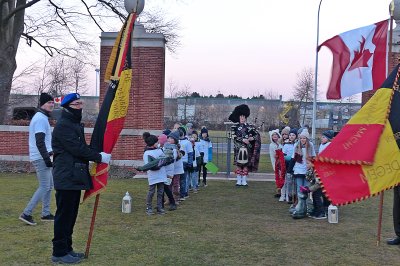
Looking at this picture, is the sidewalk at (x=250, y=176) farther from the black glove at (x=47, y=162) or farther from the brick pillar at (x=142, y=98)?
the black glove at (x=47, y=162)

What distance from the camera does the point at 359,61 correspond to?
316 inches

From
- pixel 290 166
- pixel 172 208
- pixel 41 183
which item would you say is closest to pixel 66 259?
pixel 41 183

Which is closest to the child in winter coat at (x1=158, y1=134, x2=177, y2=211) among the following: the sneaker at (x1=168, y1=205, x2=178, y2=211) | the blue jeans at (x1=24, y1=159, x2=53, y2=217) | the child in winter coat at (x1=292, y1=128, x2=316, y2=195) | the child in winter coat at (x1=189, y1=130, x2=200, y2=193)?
the sneaker at (x1=168, y1=205, x2=178, y2=211)

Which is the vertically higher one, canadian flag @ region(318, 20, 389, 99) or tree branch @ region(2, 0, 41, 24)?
tree branch @ region(2, 0, 41, 24)

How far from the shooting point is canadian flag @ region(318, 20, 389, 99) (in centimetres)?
797

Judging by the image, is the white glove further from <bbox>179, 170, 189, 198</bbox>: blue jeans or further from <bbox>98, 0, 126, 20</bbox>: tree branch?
<bbox>98, 0, 126, 20</bbox>: tree branch

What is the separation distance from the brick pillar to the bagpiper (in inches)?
132

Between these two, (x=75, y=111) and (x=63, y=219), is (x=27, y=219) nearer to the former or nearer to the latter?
(x=63, y=219)

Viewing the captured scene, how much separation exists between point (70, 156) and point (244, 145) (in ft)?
26.0

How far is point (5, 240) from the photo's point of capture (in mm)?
6953

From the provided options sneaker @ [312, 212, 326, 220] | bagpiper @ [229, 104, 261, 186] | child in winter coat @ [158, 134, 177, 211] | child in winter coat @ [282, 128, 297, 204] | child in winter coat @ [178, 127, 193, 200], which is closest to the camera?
sneaker @ [312, 212, 326, 220]

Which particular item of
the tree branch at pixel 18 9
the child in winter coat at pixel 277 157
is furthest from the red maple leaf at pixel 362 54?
the tree branch at pixel 18 9

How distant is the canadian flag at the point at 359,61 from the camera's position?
7973 mm

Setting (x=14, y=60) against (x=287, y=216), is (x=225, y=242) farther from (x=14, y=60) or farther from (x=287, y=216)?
(x=14, y=60)
